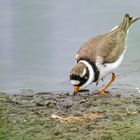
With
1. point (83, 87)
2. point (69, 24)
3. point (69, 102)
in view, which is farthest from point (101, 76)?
point (69, 24)

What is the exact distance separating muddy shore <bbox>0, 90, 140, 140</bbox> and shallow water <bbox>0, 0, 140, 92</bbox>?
35.4 inches

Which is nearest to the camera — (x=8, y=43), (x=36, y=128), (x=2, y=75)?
(x=36, y=128)

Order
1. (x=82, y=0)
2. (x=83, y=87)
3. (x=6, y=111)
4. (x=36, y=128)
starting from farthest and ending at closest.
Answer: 1. (x=82, y=0)
2. (x=83, y=87)
3. (x=6, y=111)
4. (x=36, y=128)

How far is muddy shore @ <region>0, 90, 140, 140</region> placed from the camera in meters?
7.91

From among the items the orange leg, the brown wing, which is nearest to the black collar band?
the brown wing

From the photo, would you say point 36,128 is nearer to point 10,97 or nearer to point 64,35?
point 10,97

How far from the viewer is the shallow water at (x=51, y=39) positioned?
457 inches

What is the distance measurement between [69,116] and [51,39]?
4.81 metres

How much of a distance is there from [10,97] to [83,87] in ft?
3.90

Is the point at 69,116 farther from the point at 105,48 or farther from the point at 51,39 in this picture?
the point at 51,39

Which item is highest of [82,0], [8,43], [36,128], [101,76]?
[82,0]

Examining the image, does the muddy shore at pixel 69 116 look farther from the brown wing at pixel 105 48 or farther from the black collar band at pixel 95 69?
the brown wing at pixel 105 48

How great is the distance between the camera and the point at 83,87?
Answer: 10609 mm

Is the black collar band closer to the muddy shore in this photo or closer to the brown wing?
the brown wing
